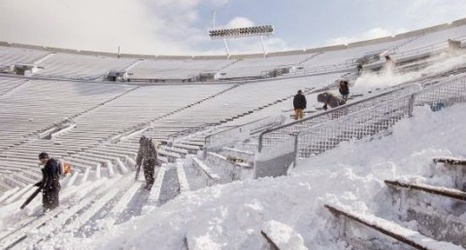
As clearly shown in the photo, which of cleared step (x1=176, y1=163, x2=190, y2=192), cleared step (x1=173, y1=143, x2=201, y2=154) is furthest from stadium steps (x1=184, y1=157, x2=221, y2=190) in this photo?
cleared step (x1=173, y1=143, x2=201, y2=154)

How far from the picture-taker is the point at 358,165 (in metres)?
6.56

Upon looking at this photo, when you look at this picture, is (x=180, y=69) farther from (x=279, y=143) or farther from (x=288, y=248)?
(x=288, y=248)

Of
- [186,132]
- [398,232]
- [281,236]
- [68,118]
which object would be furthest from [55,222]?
[68,118]

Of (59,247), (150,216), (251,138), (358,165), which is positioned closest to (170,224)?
(150,216)

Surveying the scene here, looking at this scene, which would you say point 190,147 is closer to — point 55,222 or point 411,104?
point 55,222

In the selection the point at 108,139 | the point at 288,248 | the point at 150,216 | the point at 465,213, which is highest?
the point at 465,213

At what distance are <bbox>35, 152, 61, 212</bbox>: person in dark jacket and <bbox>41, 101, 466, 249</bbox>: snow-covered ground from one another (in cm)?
305

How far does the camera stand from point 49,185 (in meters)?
8.62

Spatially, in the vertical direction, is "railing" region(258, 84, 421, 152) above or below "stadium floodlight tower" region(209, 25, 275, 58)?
below

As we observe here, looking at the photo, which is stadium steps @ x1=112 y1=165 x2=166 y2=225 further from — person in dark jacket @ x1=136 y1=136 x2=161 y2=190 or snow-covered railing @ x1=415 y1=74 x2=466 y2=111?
snow-covered railing @ x1=415 y1=74 x2=466 y2=111

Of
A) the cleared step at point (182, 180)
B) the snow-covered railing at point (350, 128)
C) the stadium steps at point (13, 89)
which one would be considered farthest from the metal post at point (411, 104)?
the stadium steps at point (13, 89)

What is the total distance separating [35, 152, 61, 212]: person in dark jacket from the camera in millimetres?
8602

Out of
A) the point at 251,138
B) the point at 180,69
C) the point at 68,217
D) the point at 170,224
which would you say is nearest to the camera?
the point at 170,224

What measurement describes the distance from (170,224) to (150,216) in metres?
0.65
